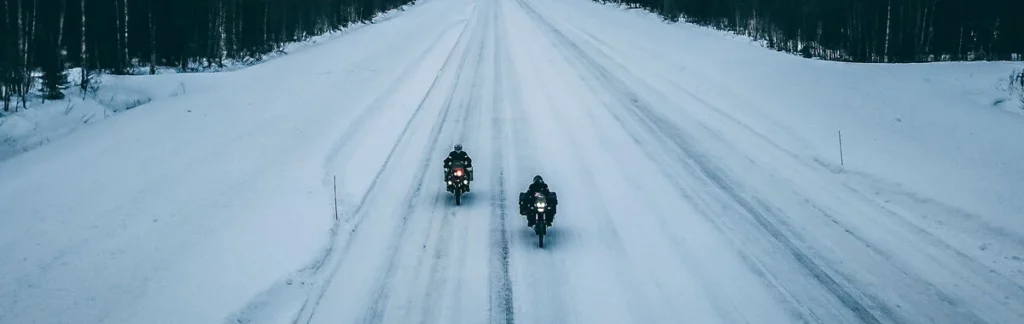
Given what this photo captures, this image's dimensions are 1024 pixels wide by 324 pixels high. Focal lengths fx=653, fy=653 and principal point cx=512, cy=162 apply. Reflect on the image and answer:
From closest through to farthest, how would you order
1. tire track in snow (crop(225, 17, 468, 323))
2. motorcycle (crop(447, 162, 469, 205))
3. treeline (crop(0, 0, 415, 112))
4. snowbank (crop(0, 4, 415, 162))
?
tire track in snow (crop(225, 17, 468, 323)), motorcycle (crop(447, 162, 469, 205)), snowbank (crop(0, 4, 415, 162)), treeline (crop(0, 0, 415, 112))

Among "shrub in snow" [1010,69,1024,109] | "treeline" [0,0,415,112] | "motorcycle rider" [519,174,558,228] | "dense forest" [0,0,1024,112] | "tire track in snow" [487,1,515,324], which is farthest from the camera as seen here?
"dense forest" [0,0,1024,112]

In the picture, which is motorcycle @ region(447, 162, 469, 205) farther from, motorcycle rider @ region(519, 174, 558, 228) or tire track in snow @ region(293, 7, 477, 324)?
motorcycle rider @ region(519, 174, 558, 228)

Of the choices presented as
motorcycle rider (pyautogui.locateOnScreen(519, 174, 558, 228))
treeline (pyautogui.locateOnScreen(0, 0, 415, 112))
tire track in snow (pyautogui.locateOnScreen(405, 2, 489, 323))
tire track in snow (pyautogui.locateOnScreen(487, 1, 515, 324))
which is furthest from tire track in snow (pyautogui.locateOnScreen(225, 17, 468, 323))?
treeline (pyautogui.locateOnScreen(0, 0, 415, 112))

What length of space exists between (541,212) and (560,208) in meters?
1.81

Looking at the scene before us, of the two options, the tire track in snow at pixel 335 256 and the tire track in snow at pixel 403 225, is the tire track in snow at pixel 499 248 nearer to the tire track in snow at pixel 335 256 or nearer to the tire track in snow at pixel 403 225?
the tire track in snow at pixel 403 225

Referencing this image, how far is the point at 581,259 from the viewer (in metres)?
8.60

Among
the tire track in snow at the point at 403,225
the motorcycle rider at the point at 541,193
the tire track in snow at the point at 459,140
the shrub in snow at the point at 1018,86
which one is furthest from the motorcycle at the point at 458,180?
the shrub in snow at the point at 1018,86

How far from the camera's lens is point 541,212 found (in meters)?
8.99

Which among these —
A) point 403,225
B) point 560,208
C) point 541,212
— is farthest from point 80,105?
point 541,212

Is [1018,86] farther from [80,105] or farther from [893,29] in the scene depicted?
[80,105]

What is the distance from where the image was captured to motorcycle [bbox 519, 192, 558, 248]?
A: 8984 mm

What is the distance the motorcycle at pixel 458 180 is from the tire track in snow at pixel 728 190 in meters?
4.31

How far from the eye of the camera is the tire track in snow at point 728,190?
277 inches

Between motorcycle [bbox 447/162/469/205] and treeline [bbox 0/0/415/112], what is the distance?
12.7 metres
